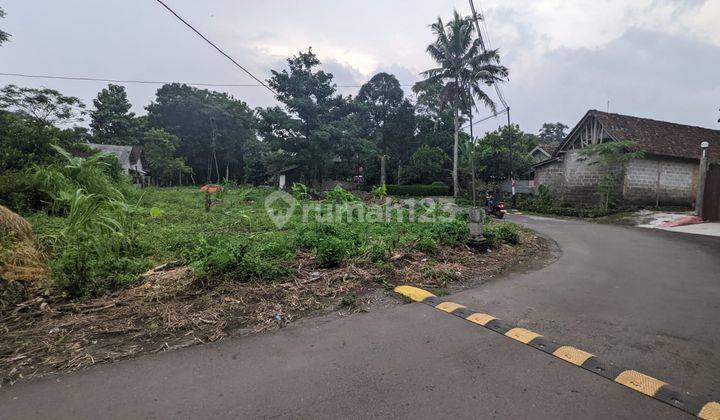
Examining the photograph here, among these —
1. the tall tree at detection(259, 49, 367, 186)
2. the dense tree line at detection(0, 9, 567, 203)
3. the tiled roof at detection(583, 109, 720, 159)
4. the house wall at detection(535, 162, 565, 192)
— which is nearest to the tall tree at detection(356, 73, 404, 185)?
the dense tree line at detection(0, 9, 567, 203)

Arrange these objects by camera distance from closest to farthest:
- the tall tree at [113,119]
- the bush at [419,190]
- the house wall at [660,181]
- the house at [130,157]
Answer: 1. the house wall at [660,181]
2. the bush at [419,190]
3. the house at [130,157]
4. the tall tree at [113,119]

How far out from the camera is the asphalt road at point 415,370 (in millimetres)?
2176

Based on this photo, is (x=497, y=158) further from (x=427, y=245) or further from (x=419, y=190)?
(x=427, y=245)

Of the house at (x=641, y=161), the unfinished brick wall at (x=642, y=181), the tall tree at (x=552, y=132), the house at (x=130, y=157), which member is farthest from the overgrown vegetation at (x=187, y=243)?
the tall tree at (x=552, y=132)

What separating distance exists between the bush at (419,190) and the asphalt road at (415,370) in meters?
23.9

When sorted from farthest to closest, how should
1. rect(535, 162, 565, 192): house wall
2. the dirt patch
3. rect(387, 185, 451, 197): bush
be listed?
rect(387, 185, 451, 197): bush, rect(535, 162, 565, 192): house wall, the dirt patch

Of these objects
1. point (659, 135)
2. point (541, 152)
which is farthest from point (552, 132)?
point (659, 135)

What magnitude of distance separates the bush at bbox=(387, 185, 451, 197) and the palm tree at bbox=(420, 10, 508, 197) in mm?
6102

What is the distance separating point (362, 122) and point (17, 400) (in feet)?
111

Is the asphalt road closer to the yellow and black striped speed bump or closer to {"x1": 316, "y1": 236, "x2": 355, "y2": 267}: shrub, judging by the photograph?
the yellow and black striped speed bump

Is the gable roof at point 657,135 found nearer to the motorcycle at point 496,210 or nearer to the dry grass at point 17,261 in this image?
the motorcycle at point 496,210

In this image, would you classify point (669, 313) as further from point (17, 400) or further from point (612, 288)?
point (17, 400)

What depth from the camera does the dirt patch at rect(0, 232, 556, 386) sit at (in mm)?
2830

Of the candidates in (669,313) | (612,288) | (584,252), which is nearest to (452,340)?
(669,313)
